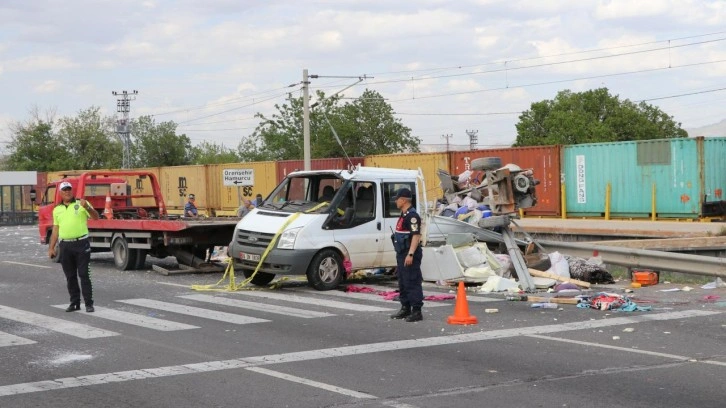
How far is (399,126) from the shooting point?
66125 millimetres

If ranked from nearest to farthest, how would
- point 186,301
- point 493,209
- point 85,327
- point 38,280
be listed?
point 85,327
point 186,301
point 493,209
point 38,280

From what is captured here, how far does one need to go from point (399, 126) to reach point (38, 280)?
49.5 m

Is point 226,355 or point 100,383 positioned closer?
point 100,383

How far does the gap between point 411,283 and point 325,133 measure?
5276 cm

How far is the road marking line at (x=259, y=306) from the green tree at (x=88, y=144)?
222ft

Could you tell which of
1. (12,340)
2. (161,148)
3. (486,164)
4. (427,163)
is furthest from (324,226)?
(161,148)

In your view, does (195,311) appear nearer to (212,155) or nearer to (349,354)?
(349,354)

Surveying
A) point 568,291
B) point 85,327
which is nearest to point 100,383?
point 85,327

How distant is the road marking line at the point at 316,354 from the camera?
8.06 meters

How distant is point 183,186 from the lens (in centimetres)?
4738

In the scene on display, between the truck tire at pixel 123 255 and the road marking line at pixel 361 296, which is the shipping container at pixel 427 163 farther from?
the road marking line at pixel 361 296

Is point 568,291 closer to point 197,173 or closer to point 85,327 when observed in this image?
point 85,327

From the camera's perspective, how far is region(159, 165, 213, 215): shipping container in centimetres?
4538

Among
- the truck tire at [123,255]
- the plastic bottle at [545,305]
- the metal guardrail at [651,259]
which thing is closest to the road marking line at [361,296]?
the plastic bottle at [545,305]
